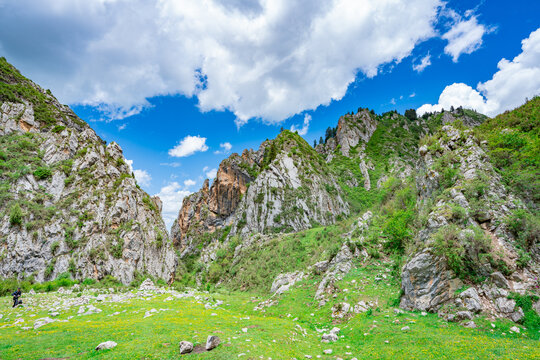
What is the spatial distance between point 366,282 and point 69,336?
21.5 m

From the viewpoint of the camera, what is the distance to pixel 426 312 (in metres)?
14.5

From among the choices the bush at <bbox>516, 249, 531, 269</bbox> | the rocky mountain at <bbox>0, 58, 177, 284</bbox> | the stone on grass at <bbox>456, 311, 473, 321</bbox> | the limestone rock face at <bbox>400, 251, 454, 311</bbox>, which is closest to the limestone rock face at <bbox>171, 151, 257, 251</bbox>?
the rocky mountain at <bbox>0, 58, 177, 284</bbox>

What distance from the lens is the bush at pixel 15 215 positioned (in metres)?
33.6

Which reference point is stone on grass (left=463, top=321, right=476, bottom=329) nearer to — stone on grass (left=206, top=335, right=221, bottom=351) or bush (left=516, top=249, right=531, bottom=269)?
bush (left=516, top=249, right=531, bottom=269)

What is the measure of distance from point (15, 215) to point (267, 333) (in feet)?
143

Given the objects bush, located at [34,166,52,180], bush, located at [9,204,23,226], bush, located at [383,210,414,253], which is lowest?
bush, located at [383,210,414,253]

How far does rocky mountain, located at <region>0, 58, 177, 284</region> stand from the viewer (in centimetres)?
3431

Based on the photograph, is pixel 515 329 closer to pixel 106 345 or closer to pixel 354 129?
pixel 106 345

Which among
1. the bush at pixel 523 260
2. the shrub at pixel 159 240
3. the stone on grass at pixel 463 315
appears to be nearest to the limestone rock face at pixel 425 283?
the stone on grass at pixel 463 315

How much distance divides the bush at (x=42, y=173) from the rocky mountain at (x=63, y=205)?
0.13 meters

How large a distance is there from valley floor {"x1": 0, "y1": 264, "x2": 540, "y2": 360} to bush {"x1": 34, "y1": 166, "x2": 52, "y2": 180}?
30.2 metres

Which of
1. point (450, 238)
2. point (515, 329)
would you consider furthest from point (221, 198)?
point (515, 329)

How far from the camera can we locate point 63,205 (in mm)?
40688

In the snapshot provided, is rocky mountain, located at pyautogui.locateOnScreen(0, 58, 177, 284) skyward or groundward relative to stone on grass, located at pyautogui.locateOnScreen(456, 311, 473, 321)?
skyward
